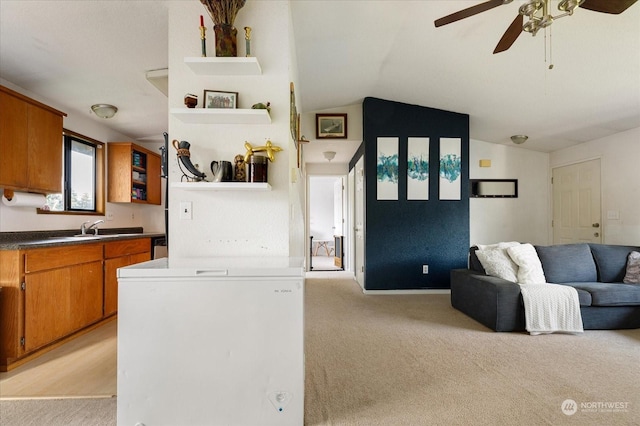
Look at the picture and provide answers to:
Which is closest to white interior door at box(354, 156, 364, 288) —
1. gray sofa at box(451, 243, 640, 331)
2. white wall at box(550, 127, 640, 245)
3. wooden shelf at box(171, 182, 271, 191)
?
gray sofa at box(451, 243, 640, 331)

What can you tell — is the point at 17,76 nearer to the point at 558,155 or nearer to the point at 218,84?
the point at 218,84

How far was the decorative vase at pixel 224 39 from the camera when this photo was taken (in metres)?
1.93

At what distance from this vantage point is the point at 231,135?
2.10 m

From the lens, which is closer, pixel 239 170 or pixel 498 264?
pixel 239 170

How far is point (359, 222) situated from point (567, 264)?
280 centimetres

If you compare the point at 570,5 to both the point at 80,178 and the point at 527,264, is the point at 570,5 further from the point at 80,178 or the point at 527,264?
the point at 80,178

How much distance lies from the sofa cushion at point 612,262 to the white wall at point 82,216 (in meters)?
5.73

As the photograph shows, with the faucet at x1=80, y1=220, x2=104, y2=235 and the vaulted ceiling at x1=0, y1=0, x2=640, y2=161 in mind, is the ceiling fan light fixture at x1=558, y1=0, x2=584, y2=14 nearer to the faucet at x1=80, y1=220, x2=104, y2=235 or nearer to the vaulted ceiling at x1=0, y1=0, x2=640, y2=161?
the vaulted ceiling at x1=0, y1=0, x2=640, y2=161

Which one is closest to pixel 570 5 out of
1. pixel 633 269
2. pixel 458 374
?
pixel 458 374

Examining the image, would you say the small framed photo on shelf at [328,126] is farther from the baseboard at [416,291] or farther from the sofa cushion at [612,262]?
the sofa cushion at [612,262]

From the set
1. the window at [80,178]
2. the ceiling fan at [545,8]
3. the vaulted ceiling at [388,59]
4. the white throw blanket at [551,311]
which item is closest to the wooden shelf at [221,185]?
the vaulted ceiling at [388,59]

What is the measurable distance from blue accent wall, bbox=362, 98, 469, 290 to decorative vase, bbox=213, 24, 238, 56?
2973 mm

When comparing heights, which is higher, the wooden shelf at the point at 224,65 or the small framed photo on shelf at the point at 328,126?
the small framed photo on shelf at the point at 328,126

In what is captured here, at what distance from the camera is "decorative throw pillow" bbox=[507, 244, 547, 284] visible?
3.19 metres
